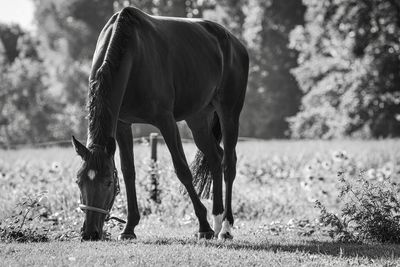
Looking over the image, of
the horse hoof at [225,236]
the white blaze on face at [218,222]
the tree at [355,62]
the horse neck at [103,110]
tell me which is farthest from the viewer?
the tree at [355,62]

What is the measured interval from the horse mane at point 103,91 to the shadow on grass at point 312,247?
50.3 inches

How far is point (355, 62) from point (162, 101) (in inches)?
877

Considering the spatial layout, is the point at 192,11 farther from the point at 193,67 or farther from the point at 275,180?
the point at 193,67

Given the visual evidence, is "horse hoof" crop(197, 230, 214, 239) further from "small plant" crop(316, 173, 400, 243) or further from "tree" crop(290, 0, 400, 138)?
"tree" crop(290, 0, 400, 138)

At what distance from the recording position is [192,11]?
42.3 m

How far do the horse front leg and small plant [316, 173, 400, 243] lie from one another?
194 centimetres

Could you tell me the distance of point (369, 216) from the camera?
6797mm

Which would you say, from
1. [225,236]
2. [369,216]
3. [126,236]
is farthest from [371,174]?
[126,236]

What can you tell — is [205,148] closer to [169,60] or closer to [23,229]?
[169,60]

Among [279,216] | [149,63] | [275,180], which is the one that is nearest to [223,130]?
[149,63]

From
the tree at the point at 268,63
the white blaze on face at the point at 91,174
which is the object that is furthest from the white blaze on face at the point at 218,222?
the tree at the point at 268,63

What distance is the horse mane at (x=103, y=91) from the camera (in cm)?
553

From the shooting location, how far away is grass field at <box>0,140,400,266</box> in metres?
5.27

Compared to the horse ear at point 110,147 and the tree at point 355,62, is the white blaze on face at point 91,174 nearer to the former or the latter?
the horse ear at point 110,147
